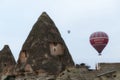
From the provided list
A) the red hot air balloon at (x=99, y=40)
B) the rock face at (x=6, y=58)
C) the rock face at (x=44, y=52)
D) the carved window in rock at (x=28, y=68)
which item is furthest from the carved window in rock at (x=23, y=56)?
the red hot air balloon at (x=99, y=40)

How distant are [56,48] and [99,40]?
474cm

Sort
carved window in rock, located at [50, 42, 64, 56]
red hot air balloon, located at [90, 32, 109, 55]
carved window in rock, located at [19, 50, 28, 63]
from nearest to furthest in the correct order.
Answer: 1. carved window in rock, located at [50, 42, 64, 56]
2. carved window in rock, located at [19, 50, 28, 63]
3. red hot air balloon, located at [90, 32, 109, 55]

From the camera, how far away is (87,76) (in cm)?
4559

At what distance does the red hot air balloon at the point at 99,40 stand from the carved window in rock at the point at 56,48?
13.4ft

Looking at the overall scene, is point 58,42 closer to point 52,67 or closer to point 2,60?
point 52,67

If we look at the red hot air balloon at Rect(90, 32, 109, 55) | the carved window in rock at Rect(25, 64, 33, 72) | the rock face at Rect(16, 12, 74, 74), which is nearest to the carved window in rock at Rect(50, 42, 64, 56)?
the rock face at Rect(16, 12, 74, 74)

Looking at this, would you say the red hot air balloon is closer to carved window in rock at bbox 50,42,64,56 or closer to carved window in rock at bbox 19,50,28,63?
carved window in rock at bbox 50,42,64,56

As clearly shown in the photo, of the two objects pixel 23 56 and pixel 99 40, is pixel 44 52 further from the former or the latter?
pixel 99 40

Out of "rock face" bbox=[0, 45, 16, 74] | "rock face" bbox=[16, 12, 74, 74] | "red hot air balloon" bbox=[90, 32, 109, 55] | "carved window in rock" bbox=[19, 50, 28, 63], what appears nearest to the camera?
"rock face" bbox=[16, 12, 74, 74]

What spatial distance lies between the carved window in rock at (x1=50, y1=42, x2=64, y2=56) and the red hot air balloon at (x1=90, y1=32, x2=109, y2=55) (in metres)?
4.07

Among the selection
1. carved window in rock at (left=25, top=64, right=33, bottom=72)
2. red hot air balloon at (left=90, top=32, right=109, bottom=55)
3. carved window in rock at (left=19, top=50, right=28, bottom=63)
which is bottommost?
carved window in rock at (left=25, top=64, right=33, bottom=72)

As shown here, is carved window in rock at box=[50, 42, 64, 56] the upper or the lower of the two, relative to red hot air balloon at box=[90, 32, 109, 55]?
lower

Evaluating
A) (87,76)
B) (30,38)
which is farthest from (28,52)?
(87,76)

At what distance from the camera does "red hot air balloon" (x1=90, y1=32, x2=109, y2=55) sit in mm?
50562
